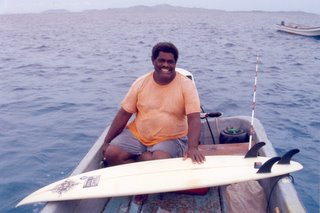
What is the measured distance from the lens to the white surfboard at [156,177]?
162 inches

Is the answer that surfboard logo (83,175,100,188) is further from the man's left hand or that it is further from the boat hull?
the boat hull

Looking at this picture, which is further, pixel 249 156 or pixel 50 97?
pixel 50 97

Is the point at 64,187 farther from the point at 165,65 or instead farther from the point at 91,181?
the point at 165,65

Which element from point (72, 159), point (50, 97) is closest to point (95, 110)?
point (50, 97)

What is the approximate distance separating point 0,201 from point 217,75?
485 inches

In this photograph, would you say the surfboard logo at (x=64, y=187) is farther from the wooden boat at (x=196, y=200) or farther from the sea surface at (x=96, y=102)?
the sea surface at (x=96, y=102)

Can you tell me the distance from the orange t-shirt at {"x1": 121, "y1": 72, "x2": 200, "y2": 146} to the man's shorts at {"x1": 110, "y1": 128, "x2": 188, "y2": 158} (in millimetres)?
68

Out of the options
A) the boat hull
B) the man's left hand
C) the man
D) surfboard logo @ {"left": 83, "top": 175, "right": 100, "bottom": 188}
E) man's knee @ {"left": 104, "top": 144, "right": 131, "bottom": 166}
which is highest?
the man

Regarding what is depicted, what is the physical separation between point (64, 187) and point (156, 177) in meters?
1.03

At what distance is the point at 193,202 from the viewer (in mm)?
4531

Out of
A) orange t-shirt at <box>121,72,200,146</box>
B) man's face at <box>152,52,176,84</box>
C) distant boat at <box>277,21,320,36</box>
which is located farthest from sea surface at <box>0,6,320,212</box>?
distant boat at <box>277,21,320,36</box>

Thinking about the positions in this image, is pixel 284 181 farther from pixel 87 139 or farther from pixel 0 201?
pixel 87 139

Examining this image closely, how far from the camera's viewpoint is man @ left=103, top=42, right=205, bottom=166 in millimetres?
4672

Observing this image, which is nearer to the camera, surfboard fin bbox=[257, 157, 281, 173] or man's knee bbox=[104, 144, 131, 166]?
surfboard fin bbox=[257, 157, 281, 173]
